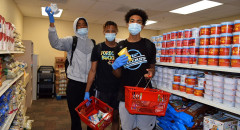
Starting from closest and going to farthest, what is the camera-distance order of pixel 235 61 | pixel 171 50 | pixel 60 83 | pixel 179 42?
1. pixel 235 61
2. pixel 179 42
3. pixel 171 50
4. pixel 60 83

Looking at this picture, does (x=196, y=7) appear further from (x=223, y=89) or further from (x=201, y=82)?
(x=223, y=89)

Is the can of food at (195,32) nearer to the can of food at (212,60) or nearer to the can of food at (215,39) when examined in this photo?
the can of food at (215,39)

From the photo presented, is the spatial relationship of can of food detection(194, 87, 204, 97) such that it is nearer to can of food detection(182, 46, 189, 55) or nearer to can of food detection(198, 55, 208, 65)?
can of food detection(198, 55, 208, 65)

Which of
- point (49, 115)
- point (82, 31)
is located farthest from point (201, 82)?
point (49, 115)

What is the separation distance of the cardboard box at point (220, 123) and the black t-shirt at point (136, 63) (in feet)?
2.62

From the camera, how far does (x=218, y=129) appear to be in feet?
5.91

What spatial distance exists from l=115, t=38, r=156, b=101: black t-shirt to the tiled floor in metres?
2.42

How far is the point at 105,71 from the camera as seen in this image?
2391 millimetres

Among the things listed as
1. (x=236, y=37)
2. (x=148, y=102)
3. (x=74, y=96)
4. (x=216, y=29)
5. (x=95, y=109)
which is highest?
(x=216, y=29)

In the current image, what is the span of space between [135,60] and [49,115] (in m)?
3.88

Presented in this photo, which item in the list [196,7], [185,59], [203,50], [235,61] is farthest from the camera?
[196,7]

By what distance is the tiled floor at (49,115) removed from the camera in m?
4.05

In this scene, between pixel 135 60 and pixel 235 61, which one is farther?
pixel 135 60

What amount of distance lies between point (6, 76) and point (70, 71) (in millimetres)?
972
